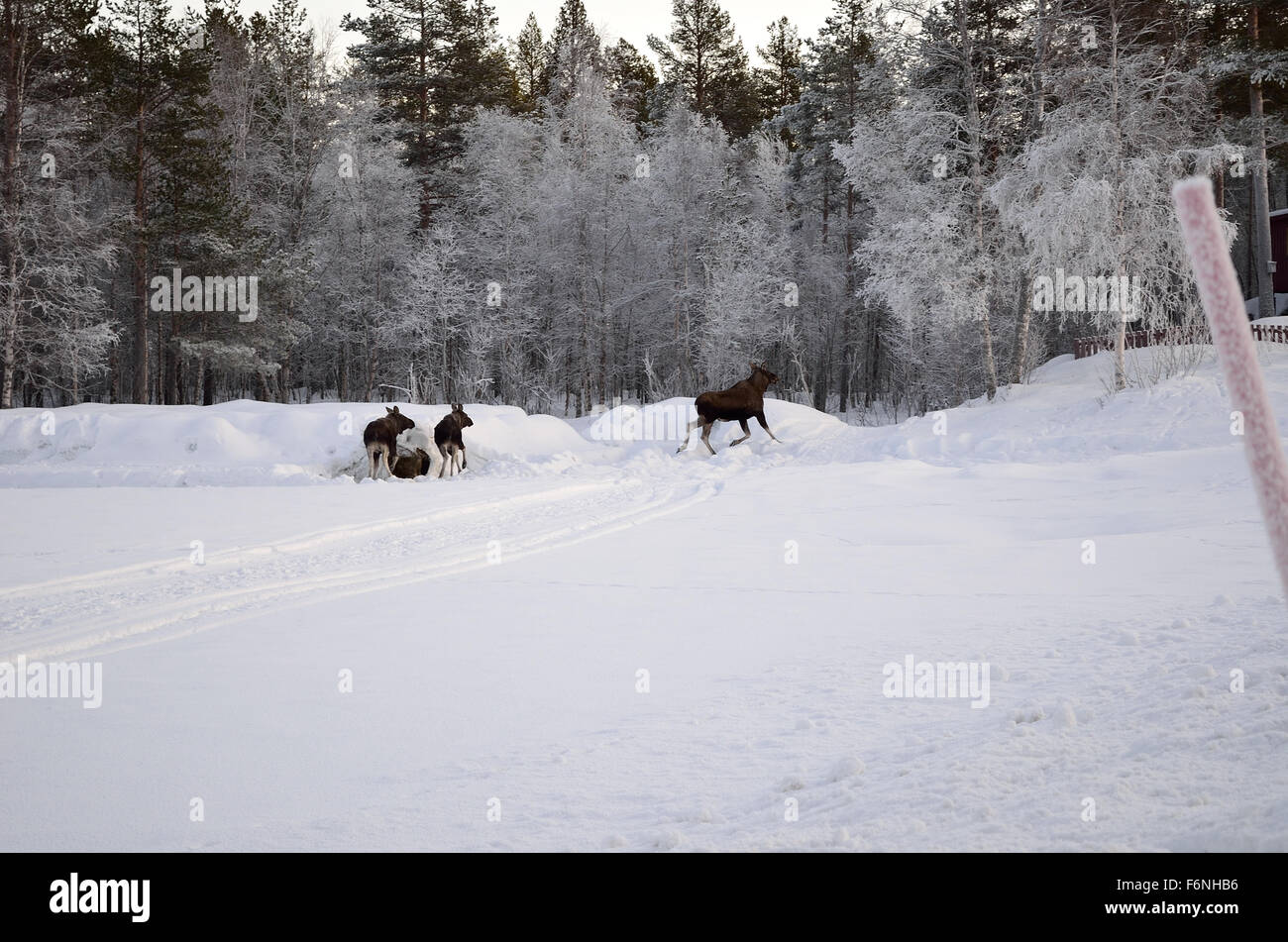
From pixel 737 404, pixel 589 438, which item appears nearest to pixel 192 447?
pixel 589 438

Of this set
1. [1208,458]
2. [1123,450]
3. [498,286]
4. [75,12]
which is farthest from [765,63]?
[1208,458]

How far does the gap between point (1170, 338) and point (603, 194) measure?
2385cm

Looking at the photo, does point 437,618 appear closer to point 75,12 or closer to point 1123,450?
point 1123,450

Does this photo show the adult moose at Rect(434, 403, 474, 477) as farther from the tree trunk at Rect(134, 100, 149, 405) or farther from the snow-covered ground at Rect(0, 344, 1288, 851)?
the tree trunk at Rect(134, 100, 149, 405)

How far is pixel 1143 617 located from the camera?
5.39 meters

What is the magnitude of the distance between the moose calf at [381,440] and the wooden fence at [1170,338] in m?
14.9

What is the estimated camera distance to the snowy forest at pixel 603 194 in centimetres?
2303

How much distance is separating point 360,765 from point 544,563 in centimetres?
484

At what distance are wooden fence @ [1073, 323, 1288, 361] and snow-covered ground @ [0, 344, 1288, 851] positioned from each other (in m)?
9.16

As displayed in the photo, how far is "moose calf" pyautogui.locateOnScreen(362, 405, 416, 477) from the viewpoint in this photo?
55.4ft

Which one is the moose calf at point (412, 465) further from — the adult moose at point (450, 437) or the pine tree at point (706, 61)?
the pine tree at point (706, 61)

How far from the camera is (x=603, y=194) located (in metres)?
38.2
